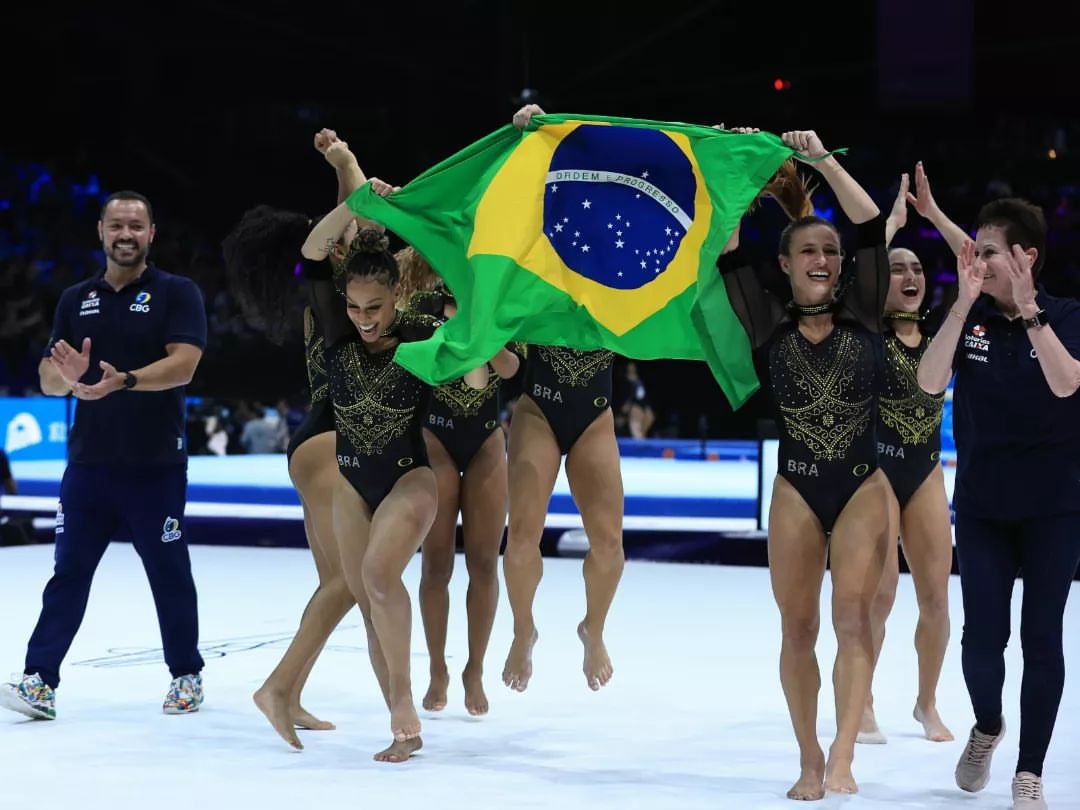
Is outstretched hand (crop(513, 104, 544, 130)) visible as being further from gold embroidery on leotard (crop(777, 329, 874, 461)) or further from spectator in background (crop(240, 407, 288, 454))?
spectator in background (crop(240, 407, 288, 454))

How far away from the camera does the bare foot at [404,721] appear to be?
14.7ft

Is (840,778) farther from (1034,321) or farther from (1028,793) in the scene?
(1034,321)

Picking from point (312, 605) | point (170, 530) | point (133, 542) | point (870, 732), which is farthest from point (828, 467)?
point (133, 542)

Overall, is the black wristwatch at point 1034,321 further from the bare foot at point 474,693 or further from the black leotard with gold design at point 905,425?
the bare foot at point 474,693

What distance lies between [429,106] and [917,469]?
11804 mm

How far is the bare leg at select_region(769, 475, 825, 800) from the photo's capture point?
4.12 metres

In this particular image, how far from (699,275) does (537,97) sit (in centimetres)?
1114

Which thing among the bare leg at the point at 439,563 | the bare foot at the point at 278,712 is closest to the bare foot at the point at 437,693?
the bare leg at the point at 439,563

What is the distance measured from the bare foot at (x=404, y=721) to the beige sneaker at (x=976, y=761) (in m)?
1.66

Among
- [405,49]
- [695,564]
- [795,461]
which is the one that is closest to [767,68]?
[405,49]

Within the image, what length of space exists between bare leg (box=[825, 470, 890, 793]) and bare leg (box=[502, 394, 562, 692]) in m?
1.31

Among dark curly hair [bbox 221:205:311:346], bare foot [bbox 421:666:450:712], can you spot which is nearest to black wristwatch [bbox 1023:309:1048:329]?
bare foot [bbox 421:666:450:712]

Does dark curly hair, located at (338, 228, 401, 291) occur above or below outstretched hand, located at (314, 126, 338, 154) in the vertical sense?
below

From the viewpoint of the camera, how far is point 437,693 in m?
5.28
